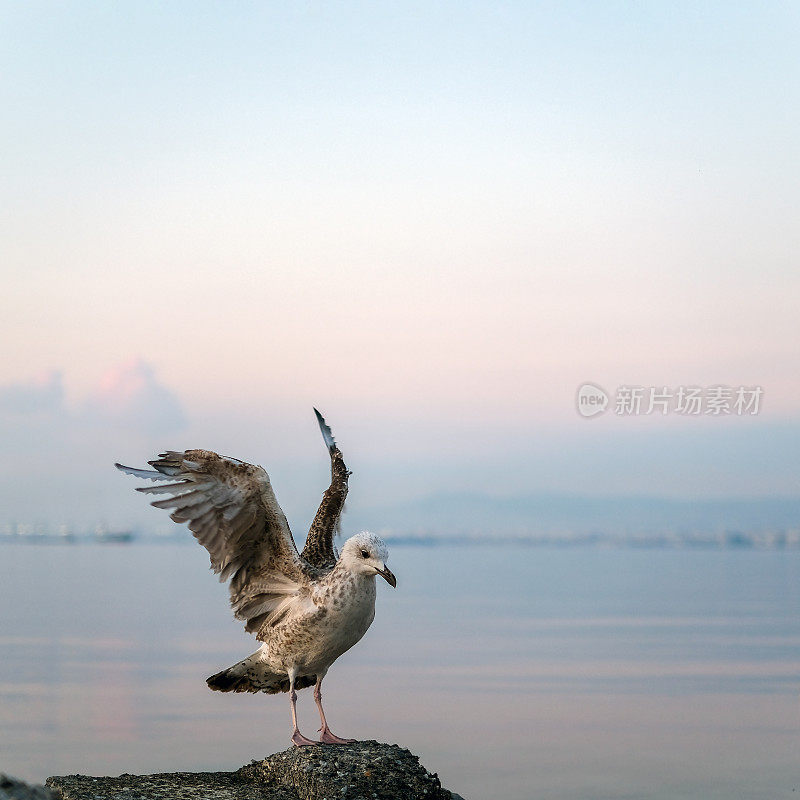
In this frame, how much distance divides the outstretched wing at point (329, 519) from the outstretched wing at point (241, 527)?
1.92ft

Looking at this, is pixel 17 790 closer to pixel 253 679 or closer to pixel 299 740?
pixel 299 740

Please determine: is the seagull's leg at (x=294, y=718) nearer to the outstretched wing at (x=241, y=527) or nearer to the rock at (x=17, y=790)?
the outstretched wing at (x=241, y=527)

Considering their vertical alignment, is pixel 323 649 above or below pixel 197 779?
above

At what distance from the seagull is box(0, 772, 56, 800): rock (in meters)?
2.28

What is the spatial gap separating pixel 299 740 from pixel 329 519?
6.62ft

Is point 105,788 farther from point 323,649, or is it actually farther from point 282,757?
point 323,649

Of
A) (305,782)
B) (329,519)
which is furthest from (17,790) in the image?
(329,519)

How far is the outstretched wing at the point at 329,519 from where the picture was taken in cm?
988

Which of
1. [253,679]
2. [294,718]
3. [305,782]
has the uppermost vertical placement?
[253,679]

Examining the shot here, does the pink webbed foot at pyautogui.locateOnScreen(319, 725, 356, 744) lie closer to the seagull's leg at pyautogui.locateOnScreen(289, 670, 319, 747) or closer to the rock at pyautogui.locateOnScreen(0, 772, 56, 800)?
the seagull's leg at pyautogui.locateOnScreen(289, 670, 319, 747)

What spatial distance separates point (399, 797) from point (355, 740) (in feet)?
2.58

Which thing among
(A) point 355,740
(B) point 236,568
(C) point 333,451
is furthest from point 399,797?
(C) point 333,451

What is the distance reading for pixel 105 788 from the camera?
28.5 feet

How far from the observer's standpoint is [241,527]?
8.92 meters
